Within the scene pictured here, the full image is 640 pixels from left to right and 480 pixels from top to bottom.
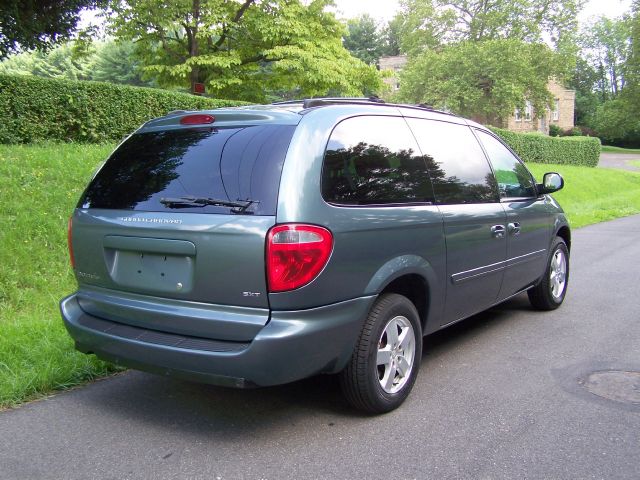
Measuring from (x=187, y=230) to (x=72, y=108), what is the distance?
9073 mm

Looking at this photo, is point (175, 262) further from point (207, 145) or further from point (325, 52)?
point (325, 52)

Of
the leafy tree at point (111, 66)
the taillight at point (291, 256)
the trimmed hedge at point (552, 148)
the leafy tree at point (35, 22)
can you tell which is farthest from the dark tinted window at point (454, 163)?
the leafy tree at point (111, 66)

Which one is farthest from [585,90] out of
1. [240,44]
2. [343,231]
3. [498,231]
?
[343,231]

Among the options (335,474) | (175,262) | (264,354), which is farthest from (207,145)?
(335,474)

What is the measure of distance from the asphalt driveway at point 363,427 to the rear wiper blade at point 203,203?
128cm

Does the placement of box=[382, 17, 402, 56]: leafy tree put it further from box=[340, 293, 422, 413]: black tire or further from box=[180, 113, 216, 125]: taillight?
box=[340, 293, 422, 413]: black tire

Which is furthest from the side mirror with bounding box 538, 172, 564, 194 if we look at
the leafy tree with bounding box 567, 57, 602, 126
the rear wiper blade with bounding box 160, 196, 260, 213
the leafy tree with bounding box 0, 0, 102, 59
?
the leafy tree with bounding box 567, 57, 602, 126

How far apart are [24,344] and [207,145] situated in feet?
7.65

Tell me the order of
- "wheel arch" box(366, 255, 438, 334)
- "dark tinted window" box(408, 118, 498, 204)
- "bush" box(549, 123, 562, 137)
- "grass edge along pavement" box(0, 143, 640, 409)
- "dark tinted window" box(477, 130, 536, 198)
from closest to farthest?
"wheel arch" box(366, 255, 438, 334) < "grass edge along pavement" box(0, 143, 640, 409) < "dark tinted window" box(408, 118, 498, 204) < "dark tinted window" box(477, 130, 536, 198) < "bush" box(549, 123, 562, 137)

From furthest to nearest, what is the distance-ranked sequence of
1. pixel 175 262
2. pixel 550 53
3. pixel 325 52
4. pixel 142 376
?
pixel 550 53 < pixel 325 52 < pixel 142 376 < pixel 175 262

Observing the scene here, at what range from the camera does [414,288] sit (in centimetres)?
386

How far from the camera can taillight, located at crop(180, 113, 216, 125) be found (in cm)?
352

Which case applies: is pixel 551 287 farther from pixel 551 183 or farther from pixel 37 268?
pixel 37 268

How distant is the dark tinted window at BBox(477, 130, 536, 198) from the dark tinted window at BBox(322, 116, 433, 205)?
1.29 meters
